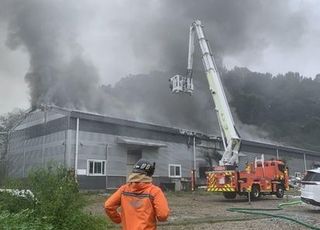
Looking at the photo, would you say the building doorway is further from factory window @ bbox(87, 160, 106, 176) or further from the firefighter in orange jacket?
the firefighter in orange jacket

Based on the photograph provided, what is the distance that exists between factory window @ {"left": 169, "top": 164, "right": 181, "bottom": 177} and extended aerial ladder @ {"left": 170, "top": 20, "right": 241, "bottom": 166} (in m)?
9.29

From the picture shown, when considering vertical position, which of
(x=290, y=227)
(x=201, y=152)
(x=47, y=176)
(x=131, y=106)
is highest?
(x=131, y=106)

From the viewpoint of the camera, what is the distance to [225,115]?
24.0 metres

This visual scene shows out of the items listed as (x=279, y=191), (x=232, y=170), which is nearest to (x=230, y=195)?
(x=232, y=170)

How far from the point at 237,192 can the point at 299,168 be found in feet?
97.4

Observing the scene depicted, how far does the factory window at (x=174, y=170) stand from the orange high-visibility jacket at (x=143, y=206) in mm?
29825

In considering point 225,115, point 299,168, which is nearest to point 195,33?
point 225,115

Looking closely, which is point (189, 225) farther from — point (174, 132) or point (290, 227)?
point (174, 132)

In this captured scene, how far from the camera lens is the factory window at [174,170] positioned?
34.1m

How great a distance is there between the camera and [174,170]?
113ft

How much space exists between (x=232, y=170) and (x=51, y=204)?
16063 millimetres

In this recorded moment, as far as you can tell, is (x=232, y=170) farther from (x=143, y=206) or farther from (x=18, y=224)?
(x=143, y=206)

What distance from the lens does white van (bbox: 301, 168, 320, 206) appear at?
1575 centimetres

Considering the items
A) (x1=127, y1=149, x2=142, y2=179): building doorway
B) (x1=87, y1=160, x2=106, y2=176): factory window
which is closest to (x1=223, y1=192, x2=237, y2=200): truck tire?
(x1=87, y1=160, x2=106, y2=176): factory window
